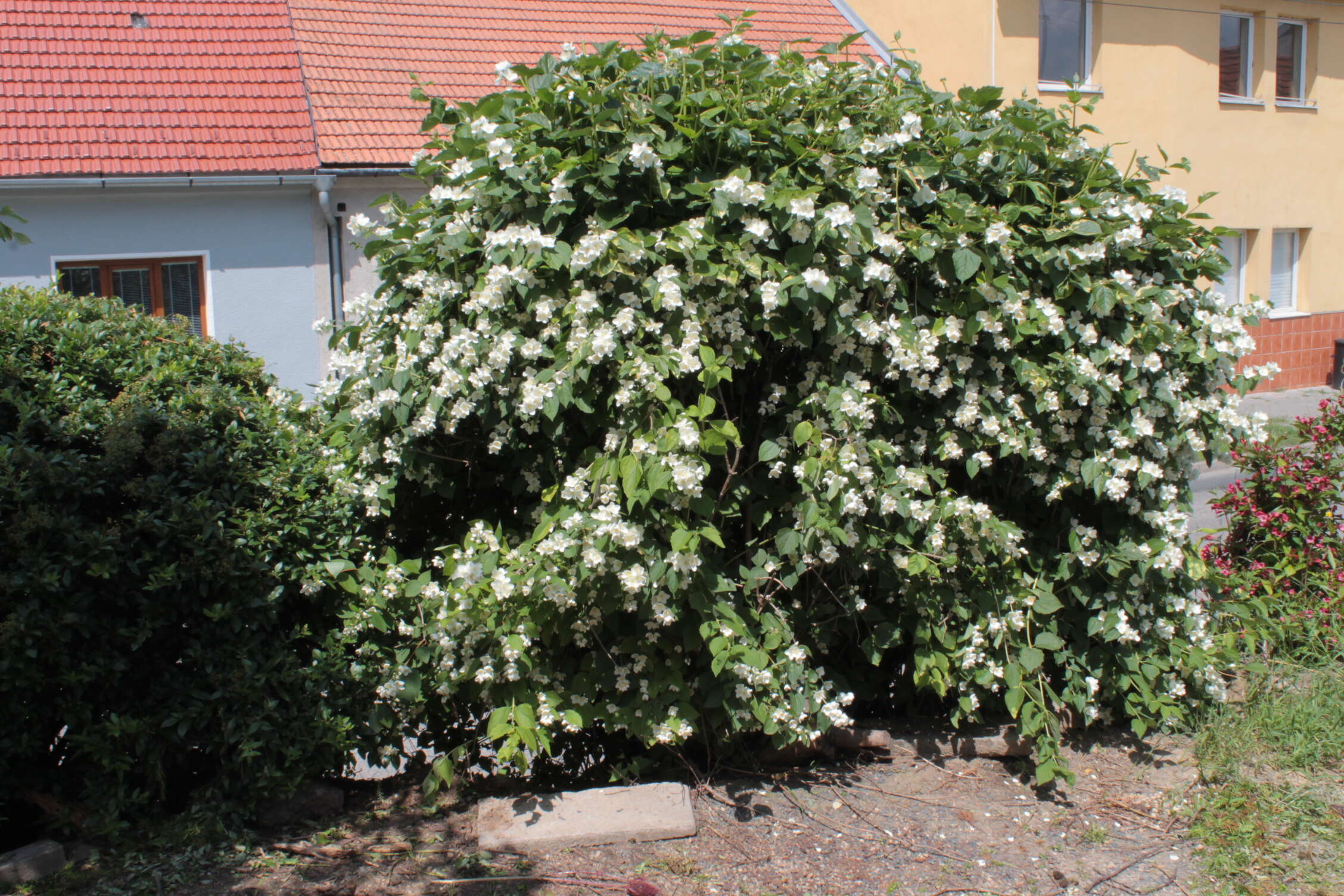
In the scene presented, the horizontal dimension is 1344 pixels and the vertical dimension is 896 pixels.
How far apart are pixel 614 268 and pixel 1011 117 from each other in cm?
148

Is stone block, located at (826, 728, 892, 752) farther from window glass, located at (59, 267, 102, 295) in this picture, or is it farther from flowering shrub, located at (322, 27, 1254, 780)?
window glass, located at (59, 267, 102, 295)

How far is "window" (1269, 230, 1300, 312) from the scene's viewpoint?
55.3 feet

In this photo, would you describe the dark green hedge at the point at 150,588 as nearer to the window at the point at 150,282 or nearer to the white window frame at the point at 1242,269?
the window at the point at 150,282

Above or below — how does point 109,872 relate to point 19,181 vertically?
below

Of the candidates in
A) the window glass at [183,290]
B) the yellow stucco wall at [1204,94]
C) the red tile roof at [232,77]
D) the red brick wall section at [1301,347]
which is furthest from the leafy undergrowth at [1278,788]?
the red brick wall section at [1301,347]

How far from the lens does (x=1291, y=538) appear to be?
461 centimetres

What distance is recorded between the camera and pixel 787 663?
321 centimetres

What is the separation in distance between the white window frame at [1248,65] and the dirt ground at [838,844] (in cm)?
1520

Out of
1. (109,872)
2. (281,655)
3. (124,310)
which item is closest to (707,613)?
(281,655)

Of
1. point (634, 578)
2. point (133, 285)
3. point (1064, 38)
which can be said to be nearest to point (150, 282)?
point (133, 285)

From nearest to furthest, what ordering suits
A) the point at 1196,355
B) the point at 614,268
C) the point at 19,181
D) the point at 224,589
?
the point at 614,268 < the point at 224,589 < the point at 1196,355 < the point at 19,181

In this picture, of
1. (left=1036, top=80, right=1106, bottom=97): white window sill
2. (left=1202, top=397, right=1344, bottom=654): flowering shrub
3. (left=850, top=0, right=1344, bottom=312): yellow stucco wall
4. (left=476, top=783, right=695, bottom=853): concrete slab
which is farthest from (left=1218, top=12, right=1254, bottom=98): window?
(left=476, top=783, right=695, bottom=853): concrete slab

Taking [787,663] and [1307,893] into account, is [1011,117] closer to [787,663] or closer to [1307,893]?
[787,663]

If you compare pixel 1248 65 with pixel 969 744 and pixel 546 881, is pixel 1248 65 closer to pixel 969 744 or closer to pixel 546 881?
pixel 969 744
